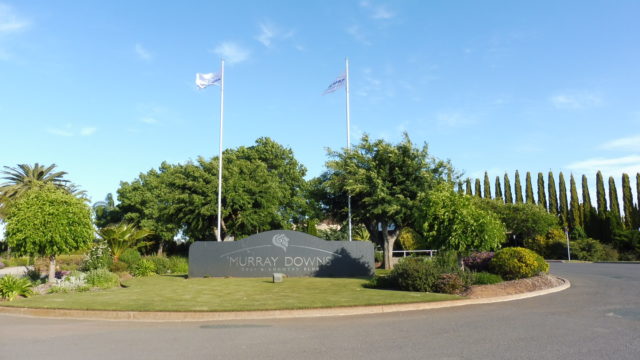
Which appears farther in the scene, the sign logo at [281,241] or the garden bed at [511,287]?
the sign logo at [281,241]

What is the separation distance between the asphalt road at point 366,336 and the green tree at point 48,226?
355 inches

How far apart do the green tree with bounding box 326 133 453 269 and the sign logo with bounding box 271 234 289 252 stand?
14.4 feet

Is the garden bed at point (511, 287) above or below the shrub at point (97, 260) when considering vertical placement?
below

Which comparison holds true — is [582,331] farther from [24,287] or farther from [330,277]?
[24,287]

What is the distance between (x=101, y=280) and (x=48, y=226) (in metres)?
3.45

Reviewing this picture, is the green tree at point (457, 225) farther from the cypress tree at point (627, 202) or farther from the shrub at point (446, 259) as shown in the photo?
the cypress tree at point (627, 202)

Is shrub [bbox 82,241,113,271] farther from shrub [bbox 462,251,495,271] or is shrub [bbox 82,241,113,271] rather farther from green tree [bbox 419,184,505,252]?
shrub [bbox 462,251,495,271]

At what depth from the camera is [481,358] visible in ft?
21.1

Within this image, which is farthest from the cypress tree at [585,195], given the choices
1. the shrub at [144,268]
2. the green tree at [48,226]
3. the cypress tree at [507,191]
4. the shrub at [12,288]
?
the shrub at [12,288]

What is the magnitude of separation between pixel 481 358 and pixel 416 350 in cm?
100

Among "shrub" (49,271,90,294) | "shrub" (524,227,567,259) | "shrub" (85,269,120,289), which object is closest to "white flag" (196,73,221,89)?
"shrub" (85,269,120,289)

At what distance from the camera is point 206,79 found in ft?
87.6

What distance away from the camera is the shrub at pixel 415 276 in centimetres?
1498

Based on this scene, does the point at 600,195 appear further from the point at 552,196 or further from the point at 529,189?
the point at 529,189
